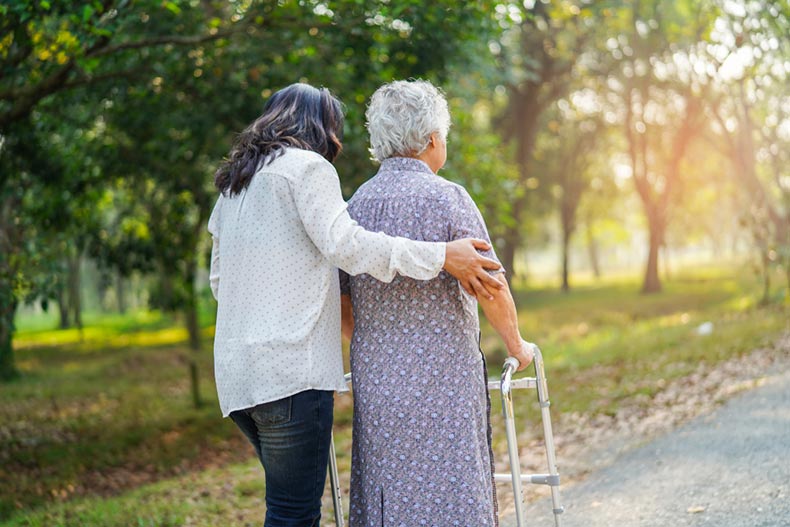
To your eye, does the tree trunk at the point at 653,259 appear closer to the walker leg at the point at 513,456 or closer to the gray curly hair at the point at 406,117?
the walker leg at the point at 513,456

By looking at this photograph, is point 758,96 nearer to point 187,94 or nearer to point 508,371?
point 187,94

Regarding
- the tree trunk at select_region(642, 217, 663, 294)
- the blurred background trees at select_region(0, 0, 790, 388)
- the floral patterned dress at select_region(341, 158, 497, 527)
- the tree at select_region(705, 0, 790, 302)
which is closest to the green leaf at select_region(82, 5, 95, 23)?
the blurred background trees at select_region(0, 0, 790, 388)

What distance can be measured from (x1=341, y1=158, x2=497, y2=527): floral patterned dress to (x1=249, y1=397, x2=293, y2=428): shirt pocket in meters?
0.30

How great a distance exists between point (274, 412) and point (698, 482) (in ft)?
10.9

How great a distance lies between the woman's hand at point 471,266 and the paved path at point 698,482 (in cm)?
235

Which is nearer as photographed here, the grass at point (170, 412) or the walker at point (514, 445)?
the walker at point (514, 445)

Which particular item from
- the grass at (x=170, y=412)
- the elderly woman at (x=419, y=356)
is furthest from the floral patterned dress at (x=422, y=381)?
the grass at (x=170, y=412)

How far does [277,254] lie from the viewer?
2.71m

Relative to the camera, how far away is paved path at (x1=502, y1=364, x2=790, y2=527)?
449 cm

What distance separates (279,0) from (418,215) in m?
4.62

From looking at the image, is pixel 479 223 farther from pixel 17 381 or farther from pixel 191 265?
pixel 17 381

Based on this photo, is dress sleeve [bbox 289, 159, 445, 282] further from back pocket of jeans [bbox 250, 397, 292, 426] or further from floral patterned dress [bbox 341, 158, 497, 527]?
back pocket of jeans [bbox 250, 397, 292, 426]

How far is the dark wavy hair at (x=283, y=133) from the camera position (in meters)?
2.78

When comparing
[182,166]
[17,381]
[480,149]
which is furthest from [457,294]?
[17,381]
